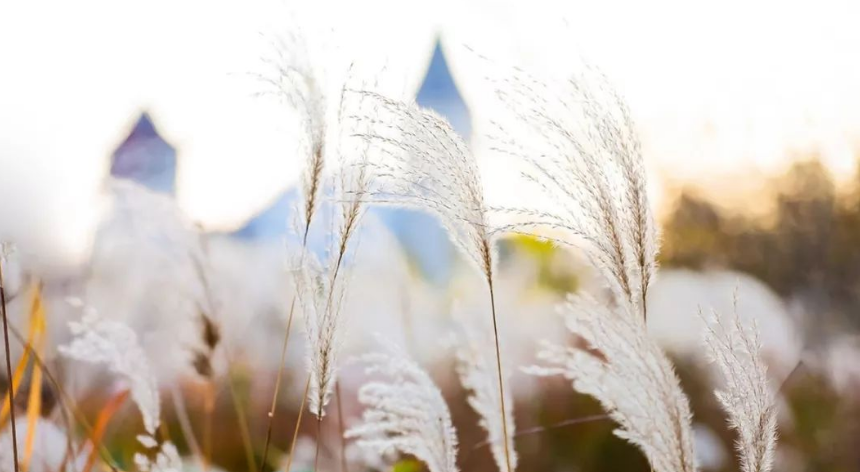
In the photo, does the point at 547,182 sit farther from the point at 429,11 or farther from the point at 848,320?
the point at 848,320

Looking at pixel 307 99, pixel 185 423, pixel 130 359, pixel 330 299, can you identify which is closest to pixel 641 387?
pixel 330 299

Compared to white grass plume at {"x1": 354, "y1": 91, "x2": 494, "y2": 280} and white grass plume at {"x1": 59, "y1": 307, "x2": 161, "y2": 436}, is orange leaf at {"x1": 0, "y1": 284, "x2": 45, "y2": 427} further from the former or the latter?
white grass plume at {"x1": 354, "y1": 91, "x2": 494, "y2": 280}

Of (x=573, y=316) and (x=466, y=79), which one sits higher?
(x=466, y=79)

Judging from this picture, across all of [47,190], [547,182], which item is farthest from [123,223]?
[547,182]

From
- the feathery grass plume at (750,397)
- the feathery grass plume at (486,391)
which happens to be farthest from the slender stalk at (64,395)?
the feathery grass plume at (750,397)

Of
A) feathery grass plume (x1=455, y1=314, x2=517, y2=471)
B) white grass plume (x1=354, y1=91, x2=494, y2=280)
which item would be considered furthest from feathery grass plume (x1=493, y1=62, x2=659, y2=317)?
feathery grass plume (x1=455, y1=314, x2=517, y2=471)

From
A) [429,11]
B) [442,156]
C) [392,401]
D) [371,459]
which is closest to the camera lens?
[442,156]

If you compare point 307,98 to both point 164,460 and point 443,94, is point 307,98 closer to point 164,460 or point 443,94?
point 164,460
